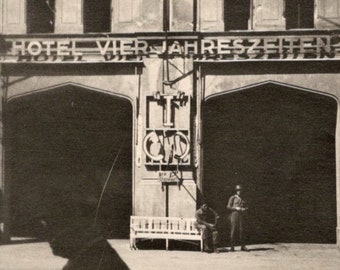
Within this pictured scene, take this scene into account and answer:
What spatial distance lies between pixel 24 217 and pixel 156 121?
6067 mm

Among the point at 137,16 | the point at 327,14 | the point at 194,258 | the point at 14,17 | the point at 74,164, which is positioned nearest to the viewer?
the point at 194,258

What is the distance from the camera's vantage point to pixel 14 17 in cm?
1592

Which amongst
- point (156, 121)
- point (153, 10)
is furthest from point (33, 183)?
point (153, 10)

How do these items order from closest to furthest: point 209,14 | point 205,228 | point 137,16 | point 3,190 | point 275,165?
point 205,228, point 209,14, point 137,16, point 3,190, point 275,165

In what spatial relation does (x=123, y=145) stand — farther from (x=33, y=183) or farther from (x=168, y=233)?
(x=168, y=233)

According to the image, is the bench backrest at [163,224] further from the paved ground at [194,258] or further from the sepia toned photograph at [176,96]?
the paved ground at [194,258]

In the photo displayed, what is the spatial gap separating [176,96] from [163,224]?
3441 mm

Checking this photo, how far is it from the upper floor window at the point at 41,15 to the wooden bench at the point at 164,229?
6.09 metres

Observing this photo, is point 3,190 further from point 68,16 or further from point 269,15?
point 269,15

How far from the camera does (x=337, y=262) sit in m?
13.2

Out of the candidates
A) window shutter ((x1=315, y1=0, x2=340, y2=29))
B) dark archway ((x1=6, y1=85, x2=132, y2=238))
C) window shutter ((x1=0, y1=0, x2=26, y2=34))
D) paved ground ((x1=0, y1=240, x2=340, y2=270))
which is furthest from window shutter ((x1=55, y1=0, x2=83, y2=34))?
window shutter ((x1=315, y1=0, x2=340, y2=29))

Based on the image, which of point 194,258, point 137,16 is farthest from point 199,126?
point 194,258

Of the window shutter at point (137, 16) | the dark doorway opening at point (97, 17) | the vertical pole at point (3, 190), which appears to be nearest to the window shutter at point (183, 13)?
the window shutter at point (137, 16)

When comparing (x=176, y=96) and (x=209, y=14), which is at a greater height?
(x=209, y=14)
